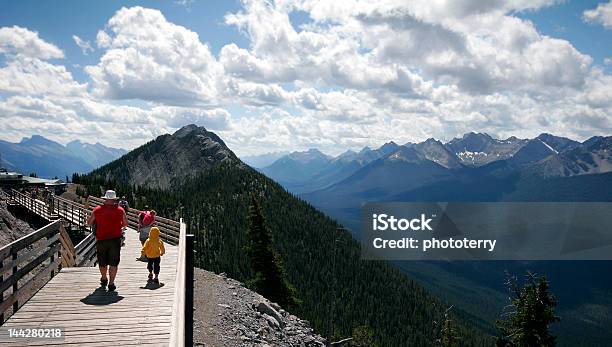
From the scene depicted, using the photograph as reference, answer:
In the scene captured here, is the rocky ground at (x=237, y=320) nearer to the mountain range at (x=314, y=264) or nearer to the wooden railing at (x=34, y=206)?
the wooden railing at (x=34, y=206)

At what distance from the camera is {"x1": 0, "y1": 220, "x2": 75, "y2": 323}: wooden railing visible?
1027cm

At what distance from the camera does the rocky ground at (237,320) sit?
21.4 m

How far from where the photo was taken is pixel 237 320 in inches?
932

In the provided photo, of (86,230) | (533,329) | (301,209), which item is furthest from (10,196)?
(301,209)

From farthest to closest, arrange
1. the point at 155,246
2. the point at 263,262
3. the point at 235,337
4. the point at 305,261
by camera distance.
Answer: the point at 305,261 < the point at 263,262 < the point at 235,337 < the point at 155,246

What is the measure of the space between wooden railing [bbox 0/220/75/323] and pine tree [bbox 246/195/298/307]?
88.9 ft

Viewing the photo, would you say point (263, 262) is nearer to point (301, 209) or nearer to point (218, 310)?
point (218, 310)

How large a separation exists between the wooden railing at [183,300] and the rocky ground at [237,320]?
233 inches

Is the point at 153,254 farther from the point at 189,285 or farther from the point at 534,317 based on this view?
the point at 534,317

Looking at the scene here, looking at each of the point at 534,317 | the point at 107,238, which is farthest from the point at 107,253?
the point at 534,317

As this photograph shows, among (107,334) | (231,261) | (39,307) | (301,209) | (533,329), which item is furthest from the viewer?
(301,209)

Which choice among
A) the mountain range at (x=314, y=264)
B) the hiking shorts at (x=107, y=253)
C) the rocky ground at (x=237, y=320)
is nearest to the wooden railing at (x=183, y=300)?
the hiking shorts at (x=107, y=253)

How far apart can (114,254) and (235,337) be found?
413 inches

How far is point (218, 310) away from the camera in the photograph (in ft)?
78.9
